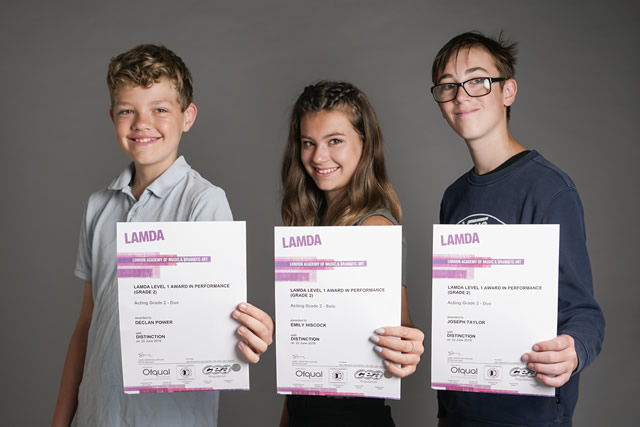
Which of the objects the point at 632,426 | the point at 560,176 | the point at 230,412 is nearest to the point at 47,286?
the point at 230,412

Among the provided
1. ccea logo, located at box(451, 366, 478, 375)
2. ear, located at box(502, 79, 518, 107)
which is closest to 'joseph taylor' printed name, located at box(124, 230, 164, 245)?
ccea logo, located at box(451, 366, 478, 375)

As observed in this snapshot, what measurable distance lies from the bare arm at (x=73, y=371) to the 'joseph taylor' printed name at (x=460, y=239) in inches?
48.0

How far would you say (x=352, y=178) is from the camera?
2.14 metres

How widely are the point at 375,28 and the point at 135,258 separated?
2.31m

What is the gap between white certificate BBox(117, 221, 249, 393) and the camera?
1.60 meters

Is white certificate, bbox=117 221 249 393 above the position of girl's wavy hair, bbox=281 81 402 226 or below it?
below

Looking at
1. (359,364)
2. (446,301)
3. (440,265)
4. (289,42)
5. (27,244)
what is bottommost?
(359,364)

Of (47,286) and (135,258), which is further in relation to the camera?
(47,286)

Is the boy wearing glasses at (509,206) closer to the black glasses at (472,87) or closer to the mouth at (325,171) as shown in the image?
the black glasses at (472,87)

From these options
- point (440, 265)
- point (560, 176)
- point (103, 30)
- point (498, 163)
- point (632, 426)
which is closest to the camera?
point (440, 265)

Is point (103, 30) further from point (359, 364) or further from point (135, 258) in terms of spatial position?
point (359, 364)

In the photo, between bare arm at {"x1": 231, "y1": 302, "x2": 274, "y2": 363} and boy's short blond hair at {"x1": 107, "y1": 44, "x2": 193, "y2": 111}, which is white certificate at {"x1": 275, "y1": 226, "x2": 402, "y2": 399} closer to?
bare arm at {"x1": 231, "y1": 302, "x2": 274, "y2": 363}

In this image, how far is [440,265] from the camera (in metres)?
1.58

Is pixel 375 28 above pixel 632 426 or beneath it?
above
